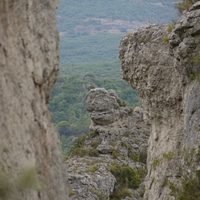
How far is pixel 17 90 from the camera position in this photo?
782cm

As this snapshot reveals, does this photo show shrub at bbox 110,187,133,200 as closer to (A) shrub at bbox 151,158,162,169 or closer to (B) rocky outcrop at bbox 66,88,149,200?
(B) rocky outcrop at bbox 66,88,149,200

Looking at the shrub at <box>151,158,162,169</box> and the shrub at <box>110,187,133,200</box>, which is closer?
the shrub at <box>151,158,162,169</box>

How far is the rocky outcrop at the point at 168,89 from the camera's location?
15.2 m

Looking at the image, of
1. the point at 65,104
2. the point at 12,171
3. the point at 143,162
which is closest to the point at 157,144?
the point at 12,171

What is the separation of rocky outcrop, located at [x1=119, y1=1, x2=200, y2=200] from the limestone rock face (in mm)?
7216

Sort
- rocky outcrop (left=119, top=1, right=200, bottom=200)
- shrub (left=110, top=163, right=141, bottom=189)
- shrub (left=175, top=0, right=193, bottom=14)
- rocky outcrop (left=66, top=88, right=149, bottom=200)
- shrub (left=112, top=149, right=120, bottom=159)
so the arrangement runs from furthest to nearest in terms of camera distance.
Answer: shrub (left=112, top=149, right=120, bottom=159) < shrub (left=110, top=163, right=141, bottom=189) < rocky outcrop (left=66, top=88, right=149, bottom=200) < shrub (left=175, top=0, right=193, bottom=14) < rocky outcrop (left=119, top=1, right=200, bottom=200)

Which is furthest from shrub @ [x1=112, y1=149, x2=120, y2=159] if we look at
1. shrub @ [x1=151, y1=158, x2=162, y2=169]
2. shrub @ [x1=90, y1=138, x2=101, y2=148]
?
shrub @ [x1=151, y1=158, x2=162, y2=169]

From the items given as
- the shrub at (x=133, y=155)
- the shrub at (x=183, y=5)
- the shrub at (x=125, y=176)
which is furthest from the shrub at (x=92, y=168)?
the shrub at (x=183, y=5)

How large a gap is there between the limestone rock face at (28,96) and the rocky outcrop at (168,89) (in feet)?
23.7

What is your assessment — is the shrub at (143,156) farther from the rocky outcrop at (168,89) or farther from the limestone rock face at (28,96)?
the limestone rock face at (28,96)

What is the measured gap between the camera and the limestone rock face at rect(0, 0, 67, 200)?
7.52 m

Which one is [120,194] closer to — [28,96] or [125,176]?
[125,176]

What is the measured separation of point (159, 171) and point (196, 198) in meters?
3.49

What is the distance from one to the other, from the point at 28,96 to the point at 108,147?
2796 centimetres
